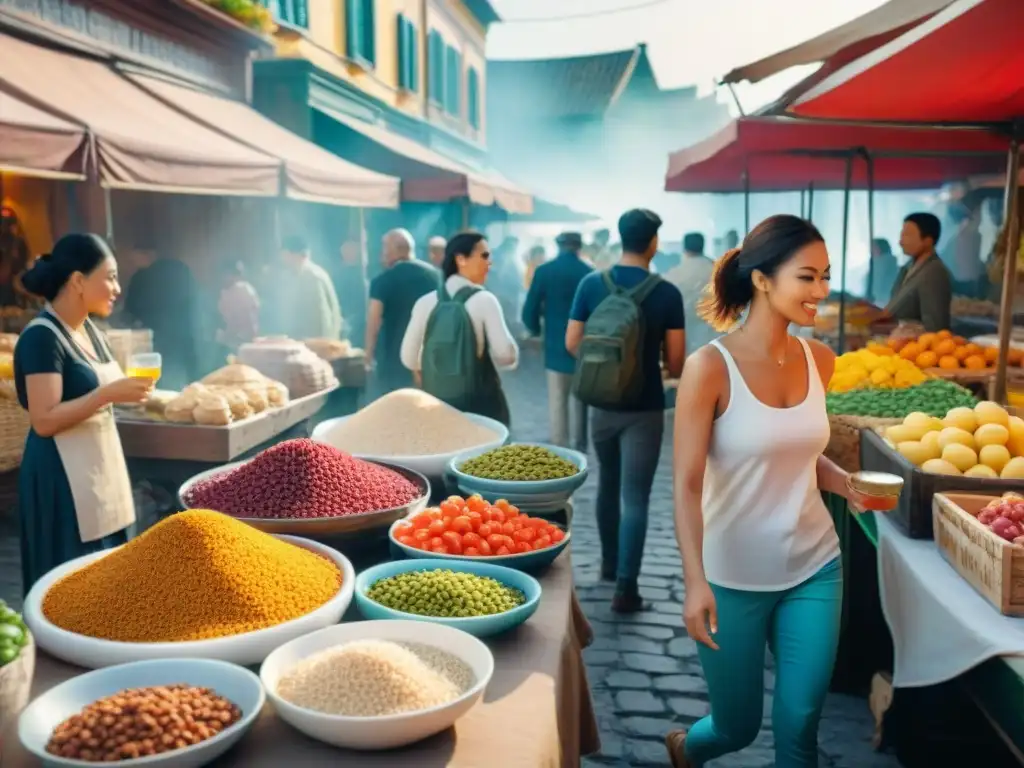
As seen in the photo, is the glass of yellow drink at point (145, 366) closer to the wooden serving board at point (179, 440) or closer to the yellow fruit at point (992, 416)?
the wooden serving board at point (179, 440)

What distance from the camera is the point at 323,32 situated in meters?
14.7

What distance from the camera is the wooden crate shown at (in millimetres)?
2508

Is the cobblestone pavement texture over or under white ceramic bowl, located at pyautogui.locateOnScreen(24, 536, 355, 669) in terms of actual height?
under

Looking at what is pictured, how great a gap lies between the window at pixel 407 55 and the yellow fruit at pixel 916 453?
669 inches

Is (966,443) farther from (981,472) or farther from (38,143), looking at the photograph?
(38,143)

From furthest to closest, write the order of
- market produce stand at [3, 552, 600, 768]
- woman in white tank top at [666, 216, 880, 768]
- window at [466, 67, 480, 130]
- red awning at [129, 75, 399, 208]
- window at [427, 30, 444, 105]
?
window at [466, 67, 480, 130] < window at [427, 30, 444, 105] < red awning at [129, 75, 399, 208] < woman in white tank top at [666, 216, 880, 768] < market produce stand at [3, 552, 600, 768]

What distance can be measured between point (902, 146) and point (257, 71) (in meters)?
9.19

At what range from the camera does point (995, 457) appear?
3.36 meters

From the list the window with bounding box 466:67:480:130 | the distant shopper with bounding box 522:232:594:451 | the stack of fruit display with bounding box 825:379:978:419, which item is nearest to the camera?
the stack of fruit display with bounding box 825:379:978:419

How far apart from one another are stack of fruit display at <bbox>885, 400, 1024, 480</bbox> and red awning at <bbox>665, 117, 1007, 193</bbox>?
2.50 m

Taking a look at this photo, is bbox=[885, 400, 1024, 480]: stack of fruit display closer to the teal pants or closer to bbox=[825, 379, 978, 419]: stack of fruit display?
bbox=[825, 379, 978, 419]: stack of fruit display

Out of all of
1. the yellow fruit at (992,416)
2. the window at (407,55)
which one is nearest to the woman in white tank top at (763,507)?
the yellow fruit at (992,416)

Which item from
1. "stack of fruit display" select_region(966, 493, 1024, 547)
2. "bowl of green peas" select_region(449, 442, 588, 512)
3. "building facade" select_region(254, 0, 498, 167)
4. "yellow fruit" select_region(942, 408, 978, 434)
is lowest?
"bowl of green peas" select_region(449, 442, 588, 512)

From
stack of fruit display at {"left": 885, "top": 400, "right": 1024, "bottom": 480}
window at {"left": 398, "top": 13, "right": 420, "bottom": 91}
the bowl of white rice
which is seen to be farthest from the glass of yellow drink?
window at {"left": 398, "top": 13, "right": 420, "bottom": 91}
